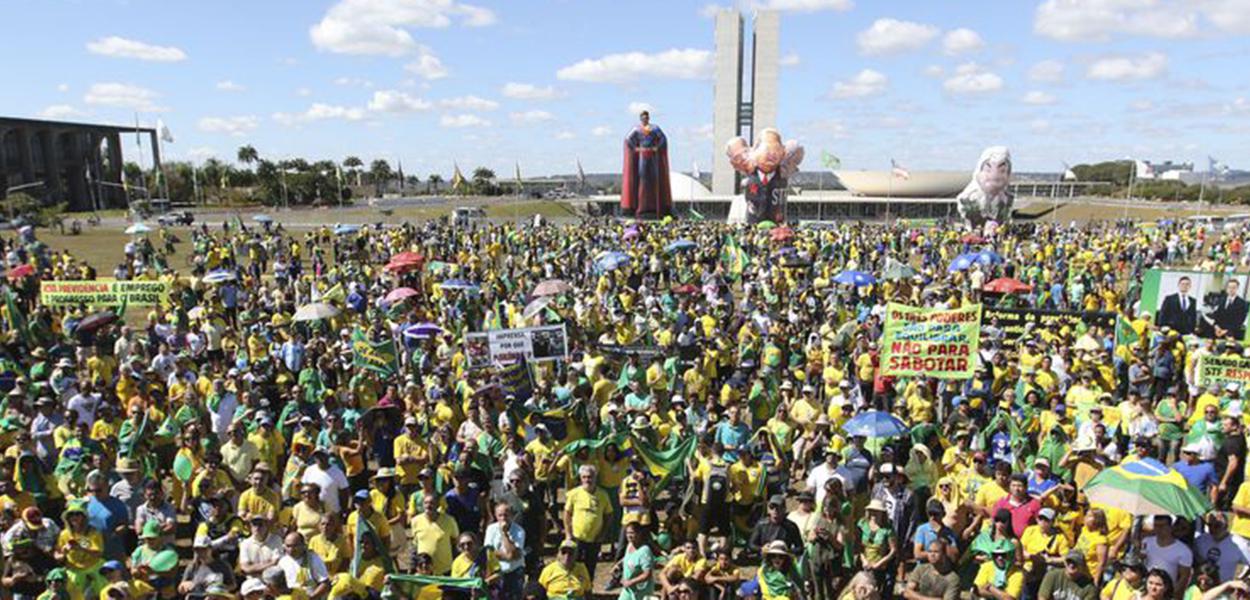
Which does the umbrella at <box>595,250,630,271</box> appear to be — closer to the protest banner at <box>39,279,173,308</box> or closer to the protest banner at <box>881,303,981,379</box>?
the protest banner at <box>39,279,173,308</box>

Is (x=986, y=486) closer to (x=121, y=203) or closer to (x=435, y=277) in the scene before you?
(x=435, y=277)

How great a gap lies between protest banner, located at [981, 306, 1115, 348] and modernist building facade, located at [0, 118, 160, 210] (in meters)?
73.3

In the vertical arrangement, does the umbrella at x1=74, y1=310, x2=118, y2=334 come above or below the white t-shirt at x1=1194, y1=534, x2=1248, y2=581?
above

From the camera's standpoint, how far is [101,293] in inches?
562

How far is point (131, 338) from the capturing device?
40.4ft

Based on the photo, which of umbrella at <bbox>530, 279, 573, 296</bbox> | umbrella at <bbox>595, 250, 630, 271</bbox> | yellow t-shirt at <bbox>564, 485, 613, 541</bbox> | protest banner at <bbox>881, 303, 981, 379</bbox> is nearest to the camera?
yellow t-shirt at <bbox>564, 485, 613, 541</bbox>

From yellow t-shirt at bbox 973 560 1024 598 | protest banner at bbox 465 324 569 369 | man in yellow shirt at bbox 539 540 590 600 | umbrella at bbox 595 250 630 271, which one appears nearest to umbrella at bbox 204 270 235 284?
protest banner at bbox 465 324 569 369

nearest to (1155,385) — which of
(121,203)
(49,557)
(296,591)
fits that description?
(296,591)

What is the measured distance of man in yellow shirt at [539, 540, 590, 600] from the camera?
5.80 m

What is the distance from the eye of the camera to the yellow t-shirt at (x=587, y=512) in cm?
695

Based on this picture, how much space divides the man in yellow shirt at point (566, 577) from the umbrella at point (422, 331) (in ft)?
25.7

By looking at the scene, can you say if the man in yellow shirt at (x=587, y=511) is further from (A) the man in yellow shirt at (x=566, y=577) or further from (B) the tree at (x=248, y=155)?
(B) the tree at (x=248, y=155)

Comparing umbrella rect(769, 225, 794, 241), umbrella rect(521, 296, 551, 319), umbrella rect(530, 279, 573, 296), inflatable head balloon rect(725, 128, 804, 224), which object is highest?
inflatable head balloon rect(725, 128, 804, 224)

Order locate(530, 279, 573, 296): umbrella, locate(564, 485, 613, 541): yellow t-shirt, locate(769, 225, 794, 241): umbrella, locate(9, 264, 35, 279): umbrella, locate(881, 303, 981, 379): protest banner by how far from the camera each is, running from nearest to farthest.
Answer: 1. locate(564, 485, 613, 541): yellow t-shirt
2. locate(881, 303, 981, 379): protest banner
3. locate(530, 279, 573, 296): umbrella
4. locate(9, 264, 35, 279): umbrella
5. locate(769, 225, 794, 241): umbrella
